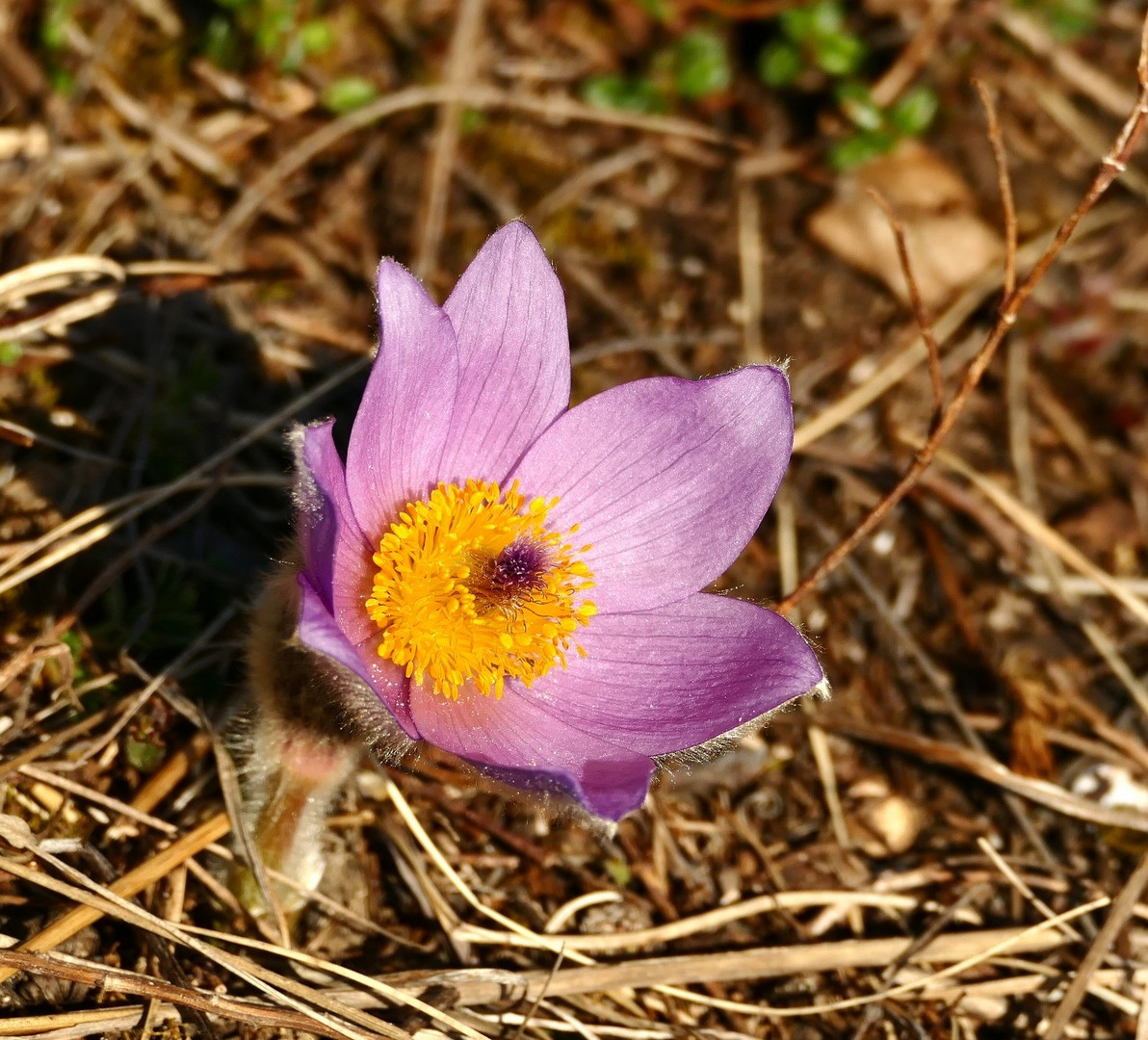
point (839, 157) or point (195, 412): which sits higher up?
point (839, 157)

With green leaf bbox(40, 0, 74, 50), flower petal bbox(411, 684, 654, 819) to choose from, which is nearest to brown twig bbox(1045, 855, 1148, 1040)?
flower petal bbox(411, 684, 654, 819)

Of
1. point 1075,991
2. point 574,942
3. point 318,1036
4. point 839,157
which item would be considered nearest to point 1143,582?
point 1075,991

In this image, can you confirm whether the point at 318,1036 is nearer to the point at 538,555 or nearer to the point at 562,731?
the point at 562,731

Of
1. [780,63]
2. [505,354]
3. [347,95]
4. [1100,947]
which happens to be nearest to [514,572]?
[505,354]

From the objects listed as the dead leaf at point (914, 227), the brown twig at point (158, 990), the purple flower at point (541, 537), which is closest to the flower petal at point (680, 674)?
the purple flower at point (541, 537)

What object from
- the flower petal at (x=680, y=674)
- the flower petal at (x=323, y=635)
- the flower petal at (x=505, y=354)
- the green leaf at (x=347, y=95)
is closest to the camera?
the flower petal at (x=323, y=635)

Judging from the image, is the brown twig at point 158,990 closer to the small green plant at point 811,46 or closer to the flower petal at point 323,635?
the flower petal at point 323,635
